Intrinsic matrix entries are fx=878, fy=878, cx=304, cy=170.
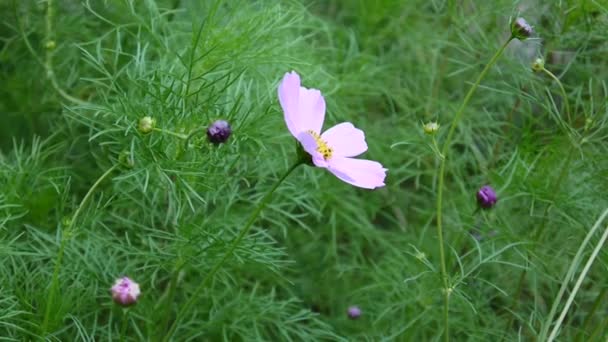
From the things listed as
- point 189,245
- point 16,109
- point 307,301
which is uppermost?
point 189,245

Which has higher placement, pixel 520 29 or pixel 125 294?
pixel 520 29

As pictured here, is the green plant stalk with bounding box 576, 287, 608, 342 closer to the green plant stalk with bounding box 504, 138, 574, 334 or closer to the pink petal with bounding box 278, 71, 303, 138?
the green plant stalk with bounding box 504, 138, 574, 334

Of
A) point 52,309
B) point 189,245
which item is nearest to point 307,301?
point 189,245

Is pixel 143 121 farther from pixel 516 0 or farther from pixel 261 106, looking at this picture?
pixel 516 0

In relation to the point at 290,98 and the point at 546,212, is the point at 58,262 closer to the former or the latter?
the point at 290,98

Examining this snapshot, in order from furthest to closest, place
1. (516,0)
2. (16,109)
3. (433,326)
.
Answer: (16,109) < (433,326) < (516,0)

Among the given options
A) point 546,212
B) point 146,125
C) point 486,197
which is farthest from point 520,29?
point 146,125

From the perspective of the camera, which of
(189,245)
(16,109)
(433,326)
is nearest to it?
(189,245)

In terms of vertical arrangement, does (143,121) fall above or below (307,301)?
above
